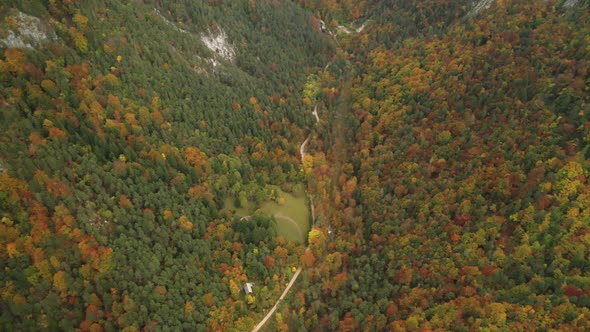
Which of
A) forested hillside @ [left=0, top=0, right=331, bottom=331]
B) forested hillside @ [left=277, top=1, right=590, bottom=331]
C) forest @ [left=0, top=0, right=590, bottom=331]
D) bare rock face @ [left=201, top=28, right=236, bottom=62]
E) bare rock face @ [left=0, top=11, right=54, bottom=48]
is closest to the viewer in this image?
forested hillside @ [left=0, top=0, right=331, bottom=331]

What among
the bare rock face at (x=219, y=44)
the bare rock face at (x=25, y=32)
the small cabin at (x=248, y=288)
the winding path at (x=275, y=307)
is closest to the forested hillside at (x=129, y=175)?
the bare rock face at (x=25, y=32)

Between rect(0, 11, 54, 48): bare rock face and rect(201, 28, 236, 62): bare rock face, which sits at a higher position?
rect(201, 28, 236, 62): bare rock face

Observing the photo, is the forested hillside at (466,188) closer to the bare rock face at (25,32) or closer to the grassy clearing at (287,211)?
the grassy clearing at (287,211)

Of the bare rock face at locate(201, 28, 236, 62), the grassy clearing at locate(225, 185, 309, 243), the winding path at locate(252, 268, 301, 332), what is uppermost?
the bare rock face at locate(201, 28, 236, 62)

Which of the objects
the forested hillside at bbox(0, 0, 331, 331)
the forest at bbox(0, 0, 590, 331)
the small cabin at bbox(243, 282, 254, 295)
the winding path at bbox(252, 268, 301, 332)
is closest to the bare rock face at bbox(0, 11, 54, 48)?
the forested hillside at bbox(0, 0, 331, 331)

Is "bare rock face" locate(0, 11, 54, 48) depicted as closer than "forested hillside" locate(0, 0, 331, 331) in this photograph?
No

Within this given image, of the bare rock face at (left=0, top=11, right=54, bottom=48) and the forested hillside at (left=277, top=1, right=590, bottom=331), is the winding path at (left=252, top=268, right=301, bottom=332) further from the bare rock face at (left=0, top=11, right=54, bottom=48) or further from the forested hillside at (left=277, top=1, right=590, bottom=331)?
the bare rock face at (left=0, top=11, right=54, bottom=48)

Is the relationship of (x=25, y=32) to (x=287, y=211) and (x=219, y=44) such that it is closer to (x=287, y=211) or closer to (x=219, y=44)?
(x=219, y=44)

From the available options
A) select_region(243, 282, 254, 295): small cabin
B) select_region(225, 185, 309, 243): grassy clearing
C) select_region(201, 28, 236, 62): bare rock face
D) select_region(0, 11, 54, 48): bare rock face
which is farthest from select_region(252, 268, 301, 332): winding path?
select_region(0, 11, 54, 48): bare rock face

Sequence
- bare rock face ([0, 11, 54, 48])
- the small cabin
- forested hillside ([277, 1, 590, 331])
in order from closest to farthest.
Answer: forested hillside ([277, 1, 590, 331]) → bare rock face ([0, 11, 54, 48]) → the small cabin
